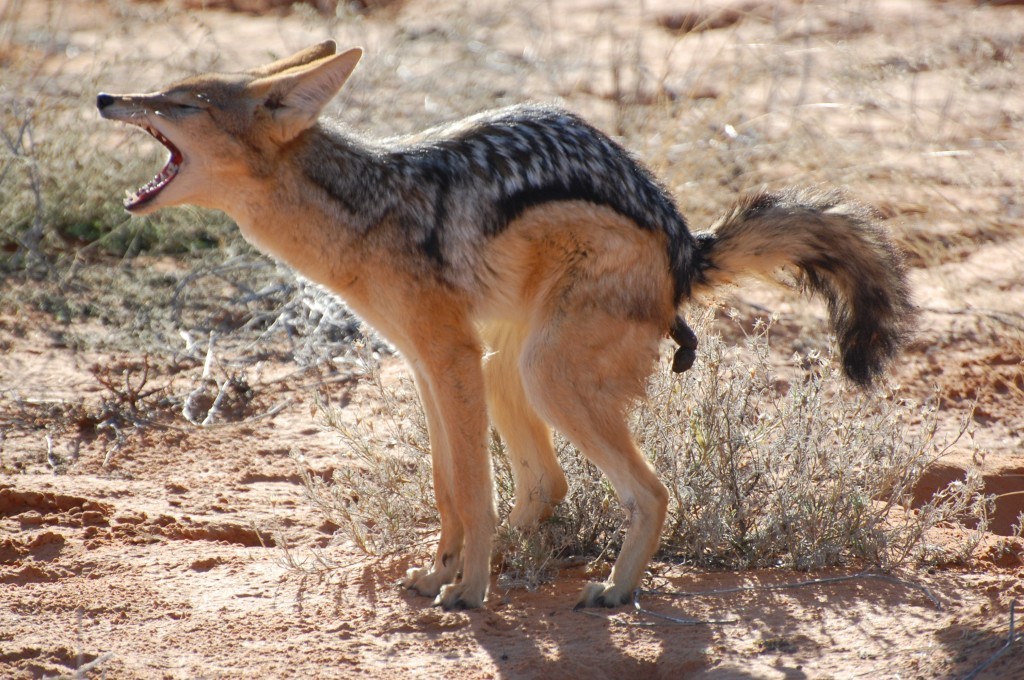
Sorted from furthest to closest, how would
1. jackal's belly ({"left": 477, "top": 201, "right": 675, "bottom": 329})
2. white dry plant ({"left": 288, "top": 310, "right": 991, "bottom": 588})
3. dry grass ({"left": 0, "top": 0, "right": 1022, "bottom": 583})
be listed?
dry grass ({"left": 0, "top": 0, "right": 1022, "bottom": 583}) → white dry plant ({"left": 288, "top": 310, "right": 991, "bottom": 588}) → jackal's belly ({"left": 477, "top": 201, "right": 675, "bottom": 329})

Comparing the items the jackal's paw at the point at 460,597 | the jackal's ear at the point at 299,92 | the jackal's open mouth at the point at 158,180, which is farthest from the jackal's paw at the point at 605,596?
the jackal's open mouth at the point at 158,180

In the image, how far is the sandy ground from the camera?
4.20m

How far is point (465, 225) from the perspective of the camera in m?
4.81

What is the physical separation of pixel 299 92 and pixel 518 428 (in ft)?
5.98

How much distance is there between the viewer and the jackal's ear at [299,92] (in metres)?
4.64

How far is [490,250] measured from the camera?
15.7 feet

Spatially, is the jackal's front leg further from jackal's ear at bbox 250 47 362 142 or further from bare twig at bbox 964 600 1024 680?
bare twig at bbox 964 600 1024 680

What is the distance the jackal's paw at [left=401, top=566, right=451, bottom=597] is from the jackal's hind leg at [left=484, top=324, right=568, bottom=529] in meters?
0.46

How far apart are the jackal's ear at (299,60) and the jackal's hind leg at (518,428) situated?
1.50m

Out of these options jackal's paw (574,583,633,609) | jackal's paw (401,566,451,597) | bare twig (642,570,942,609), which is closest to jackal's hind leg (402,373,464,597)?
jackal's paw (401,566,451,597)

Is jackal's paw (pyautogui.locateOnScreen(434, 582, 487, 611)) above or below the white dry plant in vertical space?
below

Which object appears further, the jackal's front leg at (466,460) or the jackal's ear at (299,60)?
the jackal's ear at (299,60)

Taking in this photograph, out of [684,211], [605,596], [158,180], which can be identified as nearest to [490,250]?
[158,180]

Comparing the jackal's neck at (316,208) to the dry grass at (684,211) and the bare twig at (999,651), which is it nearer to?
the dry grass at (684,211)
